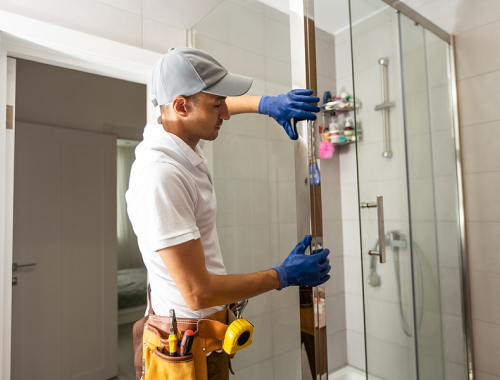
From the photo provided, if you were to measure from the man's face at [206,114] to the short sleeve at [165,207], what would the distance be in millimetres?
152

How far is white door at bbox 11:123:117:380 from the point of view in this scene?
204 centimetres

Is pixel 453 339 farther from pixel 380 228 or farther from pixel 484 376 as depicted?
pixel 380 228

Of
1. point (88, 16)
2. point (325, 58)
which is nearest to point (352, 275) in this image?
point (325, 58)

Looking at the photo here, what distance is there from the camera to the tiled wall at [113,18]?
121 centimetres

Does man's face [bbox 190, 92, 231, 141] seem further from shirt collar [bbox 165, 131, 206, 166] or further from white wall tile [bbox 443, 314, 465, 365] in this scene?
white wall tile [bbox 443, 314, 465, 365]

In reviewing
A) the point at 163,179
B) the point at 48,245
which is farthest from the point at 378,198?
the point at 48,245

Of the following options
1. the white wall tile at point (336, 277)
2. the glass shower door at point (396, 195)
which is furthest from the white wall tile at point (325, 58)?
the white wall tile at point (336, 277)

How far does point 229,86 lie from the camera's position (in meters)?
0.90

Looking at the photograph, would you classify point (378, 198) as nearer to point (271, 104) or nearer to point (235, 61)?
point (271, 104)

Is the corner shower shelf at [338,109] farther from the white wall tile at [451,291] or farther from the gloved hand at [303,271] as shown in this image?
the gloved hand at [303,271]

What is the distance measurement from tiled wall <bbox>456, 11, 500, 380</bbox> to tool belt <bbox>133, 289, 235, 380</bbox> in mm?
1382

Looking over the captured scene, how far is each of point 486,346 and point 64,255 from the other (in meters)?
2.41

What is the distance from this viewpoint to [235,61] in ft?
4.15

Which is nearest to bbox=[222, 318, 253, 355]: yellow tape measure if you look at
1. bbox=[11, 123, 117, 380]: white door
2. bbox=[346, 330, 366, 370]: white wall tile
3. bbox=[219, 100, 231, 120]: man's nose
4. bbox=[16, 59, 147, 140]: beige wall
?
bbox=[219, 100, 231, 120]: man's nose
